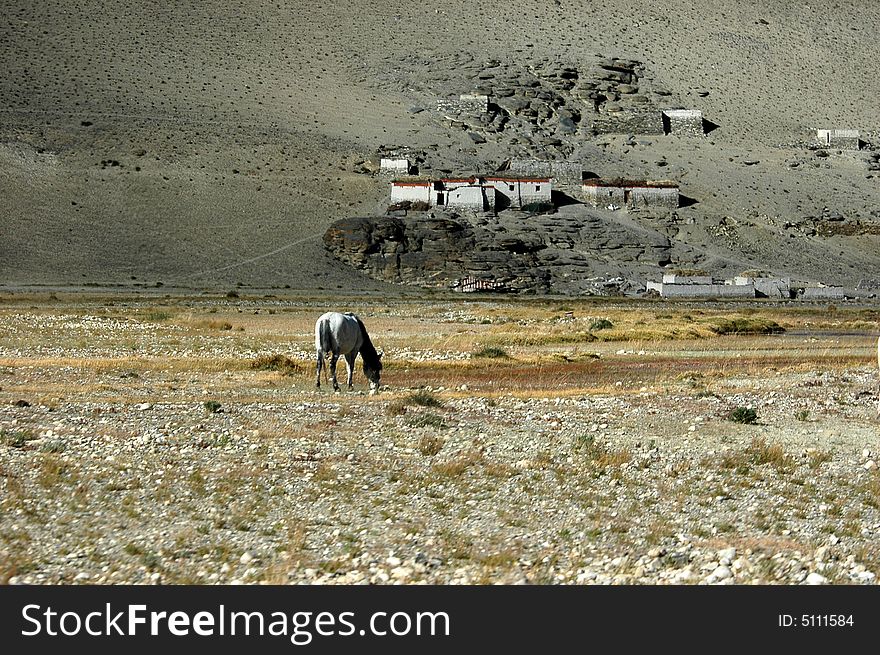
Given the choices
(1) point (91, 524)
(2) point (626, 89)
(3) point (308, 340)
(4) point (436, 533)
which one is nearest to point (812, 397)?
(4) point (436, 533)

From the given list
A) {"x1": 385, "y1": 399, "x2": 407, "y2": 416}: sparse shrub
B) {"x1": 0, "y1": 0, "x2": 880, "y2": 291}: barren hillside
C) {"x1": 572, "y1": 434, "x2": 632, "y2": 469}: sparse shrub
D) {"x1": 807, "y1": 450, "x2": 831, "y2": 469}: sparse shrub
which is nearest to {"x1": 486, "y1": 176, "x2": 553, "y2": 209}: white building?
{"x1": 0, "y1": 0, "x2": 880, "y2": 291}: barren hillside

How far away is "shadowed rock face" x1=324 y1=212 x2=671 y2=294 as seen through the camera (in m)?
89.2

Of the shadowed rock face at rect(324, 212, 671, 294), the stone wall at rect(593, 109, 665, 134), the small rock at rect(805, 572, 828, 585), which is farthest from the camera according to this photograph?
the stone wall at rect(593, 109, 665, 134)

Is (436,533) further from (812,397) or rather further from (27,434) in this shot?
(812,397)

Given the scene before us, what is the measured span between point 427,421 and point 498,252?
72.6 metres

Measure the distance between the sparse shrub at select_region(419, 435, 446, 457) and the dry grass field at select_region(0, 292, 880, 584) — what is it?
2.3 inches

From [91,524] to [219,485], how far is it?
2152 mm

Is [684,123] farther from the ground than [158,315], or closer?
farther from the ground

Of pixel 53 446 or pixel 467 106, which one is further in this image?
pixel 467 106

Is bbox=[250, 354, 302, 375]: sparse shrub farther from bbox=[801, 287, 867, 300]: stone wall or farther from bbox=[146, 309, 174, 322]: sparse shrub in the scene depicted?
bbox=[801, 287, 867, 300]: stone wall

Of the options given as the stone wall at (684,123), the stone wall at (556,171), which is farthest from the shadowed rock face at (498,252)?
the stone wall at (684,123)

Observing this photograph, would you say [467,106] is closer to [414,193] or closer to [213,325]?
[414,193]

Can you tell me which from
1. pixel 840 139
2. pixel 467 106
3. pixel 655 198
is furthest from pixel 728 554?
pixel 840 139

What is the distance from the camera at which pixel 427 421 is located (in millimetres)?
19312
